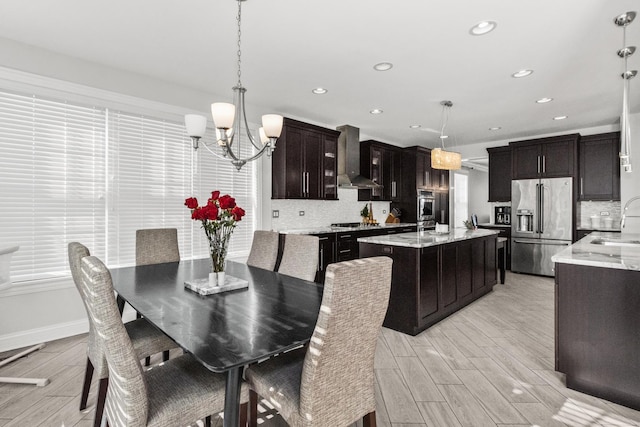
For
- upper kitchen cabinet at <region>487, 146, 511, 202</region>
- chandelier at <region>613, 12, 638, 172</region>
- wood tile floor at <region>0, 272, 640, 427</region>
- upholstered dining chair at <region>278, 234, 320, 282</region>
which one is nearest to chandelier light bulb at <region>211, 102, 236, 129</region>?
upholstered dining chair at <region>278, 234, 320, 282</region>

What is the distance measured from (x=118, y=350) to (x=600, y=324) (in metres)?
2.72

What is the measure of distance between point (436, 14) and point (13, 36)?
3432mm

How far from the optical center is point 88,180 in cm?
321

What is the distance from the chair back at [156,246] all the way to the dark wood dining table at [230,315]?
0.50 meters

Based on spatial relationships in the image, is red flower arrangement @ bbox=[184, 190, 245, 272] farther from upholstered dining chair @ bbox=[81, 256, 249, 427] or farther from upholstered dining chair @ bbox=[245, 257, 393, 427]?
upholstered dining chair @ bbox=[245, 257, 393, 427]

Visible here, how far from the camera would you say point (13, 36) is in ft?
9.00

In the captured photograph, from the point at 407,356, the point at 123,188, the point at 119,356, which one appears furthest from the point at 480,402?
the point at 123,188

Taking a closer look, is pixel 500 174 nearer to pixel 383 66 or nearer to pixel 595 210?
pixel 595 210

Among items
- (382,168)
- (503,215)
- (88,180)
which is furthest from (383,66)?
(503,215)

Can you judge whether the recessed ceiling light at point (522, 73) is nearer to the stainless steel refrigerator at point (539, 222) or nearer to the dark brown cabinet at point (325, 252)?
the dark brown cabinet at point (325, 252)

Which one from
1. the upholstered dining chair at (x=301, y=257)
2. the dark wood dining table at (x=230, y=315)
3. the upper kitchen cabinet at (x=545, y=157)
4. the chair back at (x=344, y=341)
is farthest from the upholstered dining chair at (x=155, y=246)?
the upper kitchen cabinet at (x=545, y=157)

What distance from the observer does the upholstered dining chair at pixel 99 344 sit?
1.62 metres

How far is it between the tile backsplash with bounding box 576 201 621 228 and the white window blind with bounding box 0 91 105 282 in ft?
23.6

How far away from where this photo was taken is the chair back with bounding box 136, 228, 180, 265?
9.36ft
